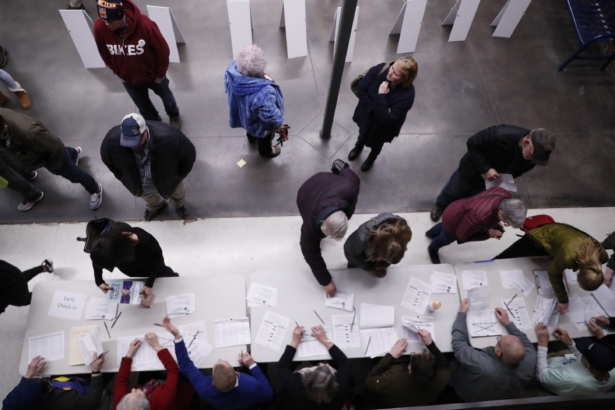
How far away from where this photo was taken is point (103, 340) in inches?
101

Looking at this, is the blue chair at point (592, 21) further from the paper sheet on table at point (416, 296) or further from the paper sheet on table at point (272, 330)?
the paper sheet on table at point (272, 330)

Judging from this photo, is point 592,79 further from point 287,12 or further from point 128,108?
point 128,108

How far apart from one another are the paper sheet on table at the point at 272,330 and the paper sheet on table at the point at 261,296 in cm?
7

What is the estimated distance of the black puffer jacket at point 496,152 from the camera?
9.70 feet

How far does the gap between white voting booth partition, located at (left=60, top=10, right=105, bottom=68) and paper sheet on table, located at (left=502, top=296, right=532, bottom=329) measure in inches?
180

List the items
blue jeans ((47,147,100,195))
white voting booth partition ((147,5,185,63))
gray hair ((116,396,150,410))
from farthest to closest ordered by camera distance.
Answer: white voting booth partition ((147,5,185,63)) < blue jeans ((47,147,100,195)) < gray hair ((116,396,150,410))

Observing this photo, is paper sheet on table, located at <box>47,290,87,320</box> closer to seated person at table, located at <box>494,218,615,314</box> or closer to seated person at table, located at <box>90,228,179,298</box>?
seated person at table, located at <box>90,228,179,298</box>

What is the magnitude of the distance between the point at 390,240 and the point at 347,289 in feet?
2.20

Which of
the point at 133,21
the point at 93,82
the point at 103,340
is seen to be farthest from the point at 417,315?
the point at 93,82

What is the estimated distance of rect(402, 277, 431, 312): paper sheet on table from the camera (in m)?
2.78

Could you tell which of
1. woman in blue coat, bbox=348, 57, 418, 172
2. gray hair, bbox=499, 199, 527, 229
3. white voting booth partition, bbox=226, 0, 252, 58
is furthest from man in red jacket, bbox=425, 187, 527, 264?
white voting booth partition, bbox=226, 0, 252, 58

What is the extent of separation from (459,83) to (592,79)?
5.74 ft

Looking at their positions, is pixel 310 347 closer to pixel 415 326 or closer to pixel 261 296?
pixel 261 296

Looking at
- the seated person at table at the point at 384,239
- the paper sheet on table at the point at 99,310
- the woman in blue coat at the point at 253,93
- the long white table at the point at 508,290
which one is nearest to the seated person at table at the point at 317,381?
the seated person at table at the point at 384,239
